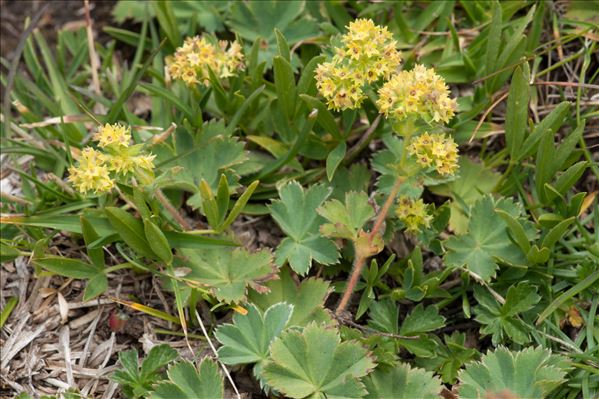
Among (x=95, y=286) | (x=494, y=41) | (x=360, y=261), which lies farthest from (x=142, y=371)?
(x=494, y=41)

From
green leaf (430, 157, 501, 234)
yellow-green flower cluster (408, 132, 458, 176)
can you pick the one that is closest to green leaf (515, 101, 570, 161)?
green leaf (430, 157, 501, 234)

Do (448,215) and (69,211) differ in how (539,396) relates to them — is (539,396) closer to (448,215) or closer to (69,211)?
(448,215)

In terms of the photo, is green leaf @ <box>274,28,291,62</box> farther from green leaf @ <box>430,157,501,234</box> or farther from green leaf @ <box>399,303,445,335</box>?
green leaf @ <box>399,303,445,335</box>

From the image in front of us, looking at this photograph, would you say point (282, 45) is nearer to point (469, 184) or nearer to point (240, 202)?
point (240, 202)

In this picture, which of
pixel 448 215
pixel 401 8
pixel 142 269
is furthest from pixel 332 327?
pixel 401 8

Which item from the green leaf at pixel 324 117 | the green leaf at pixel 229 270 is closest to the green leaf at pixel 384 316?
the green leaf at pixel 229 270

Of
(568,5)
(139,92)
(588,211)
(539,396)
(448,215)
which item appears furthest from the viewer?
(139,92)

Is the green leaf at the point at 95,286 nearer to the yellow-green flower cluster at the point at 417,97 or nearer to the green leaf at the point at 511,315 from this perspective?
the yellow-green flower cluster at the point at 417,97
